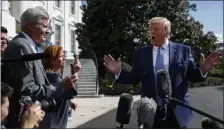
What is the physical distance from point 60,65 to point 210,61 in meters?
1.31

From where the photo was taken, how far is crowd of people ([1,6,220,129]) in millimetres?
2234

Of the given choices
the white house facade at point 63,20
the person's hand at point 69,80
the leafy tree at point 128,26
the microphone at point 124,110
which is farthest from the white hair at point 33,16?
the white house facade at point 63,20

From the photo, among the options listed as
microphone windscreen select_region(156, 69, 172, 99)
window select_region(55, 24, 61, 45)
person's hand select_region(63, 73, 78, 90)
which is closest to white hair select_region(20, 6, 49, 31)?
person's hand select_region(63, 73, 78, 90)

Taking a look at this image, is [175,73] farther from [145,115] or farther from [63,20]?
[63,20]

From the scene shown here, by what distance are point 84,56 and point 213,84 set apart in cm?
896

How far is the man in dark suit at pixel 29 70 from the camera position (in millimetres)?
2209

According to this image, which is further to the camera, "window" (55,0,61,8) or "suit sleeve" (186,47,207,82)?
"window" (55,0,61,8)

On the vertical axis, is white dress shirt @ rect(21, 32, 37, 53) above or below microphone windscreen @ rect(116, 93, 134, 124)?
above

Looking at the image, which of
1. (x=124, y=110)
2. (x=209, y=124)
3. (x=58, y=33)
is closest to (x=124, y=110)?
(x=124, y=110)

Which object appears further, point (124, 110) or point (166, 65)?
point (166, 65)

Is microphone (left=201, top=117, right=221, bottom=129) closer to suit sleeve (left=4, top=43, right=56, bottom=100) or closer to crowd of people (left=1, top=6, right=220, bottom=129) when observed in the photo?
crowd of people (left=1, top=6, right=220, bottom=129)

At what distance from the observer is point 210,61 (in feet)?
8.92

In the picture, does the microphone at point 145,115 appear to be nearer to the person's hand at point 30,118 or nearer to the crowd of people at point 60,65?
the crowd of people at point 60,65

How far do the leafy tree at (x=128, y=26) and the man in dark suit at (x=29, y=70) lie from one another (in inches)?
730
